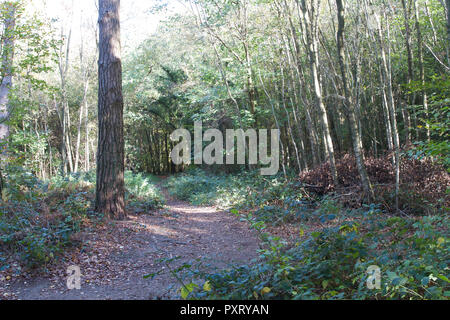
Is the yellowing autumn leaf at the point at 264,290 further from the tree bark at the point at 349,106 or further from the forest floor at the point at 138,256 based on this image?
the tree bark at the point at 349,106

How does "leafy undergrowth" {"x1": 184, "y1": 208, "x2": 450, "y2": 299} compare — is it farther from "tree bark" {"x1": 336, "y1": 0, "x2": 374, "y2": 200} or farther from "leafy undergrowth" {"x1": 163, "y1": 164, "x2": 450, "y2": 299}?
"tree bark" {"x1": 336, "y1": 0, "x2": 374, "y2": 200}

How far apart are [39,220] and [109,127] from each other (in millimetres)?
2529

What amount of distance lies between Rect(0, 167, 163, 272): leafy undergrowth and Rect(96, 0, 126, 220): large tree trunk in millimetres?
494

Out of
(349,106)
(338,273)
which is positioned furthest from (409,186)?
(338,273)

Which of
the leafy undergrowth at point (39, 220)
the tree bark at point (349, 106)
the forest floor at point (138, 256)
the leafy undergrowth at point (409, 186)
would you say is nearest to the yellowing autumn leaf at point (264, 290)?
the forest floor at point (138, 256)

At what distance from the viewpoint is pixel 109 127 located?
729 centimetres

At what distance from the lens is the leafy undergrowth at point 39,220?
4.56m

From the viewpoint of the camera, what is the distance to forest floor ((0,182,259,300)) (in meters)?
4.01

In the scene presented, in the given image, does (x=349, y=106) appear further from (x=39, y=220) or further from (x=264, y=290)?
(x=39, y=220)

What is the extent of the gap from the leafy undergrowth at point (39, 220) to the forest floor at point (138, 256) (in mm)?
214

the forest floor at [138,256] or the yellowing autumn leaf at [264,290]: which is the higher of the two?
the yellowing autumn leaf at [264,290]

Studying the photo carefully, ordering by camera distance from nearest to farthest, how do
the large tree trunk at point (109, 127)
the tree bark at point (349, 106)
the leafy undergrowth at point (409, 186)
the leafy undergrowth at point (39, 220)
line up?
the leafy undergrowth at point (39, 220)
the tree bark at point (349, 106)
the leafy undergrowth at point (409, 186)
the large tree trunk at point (109, 127)
